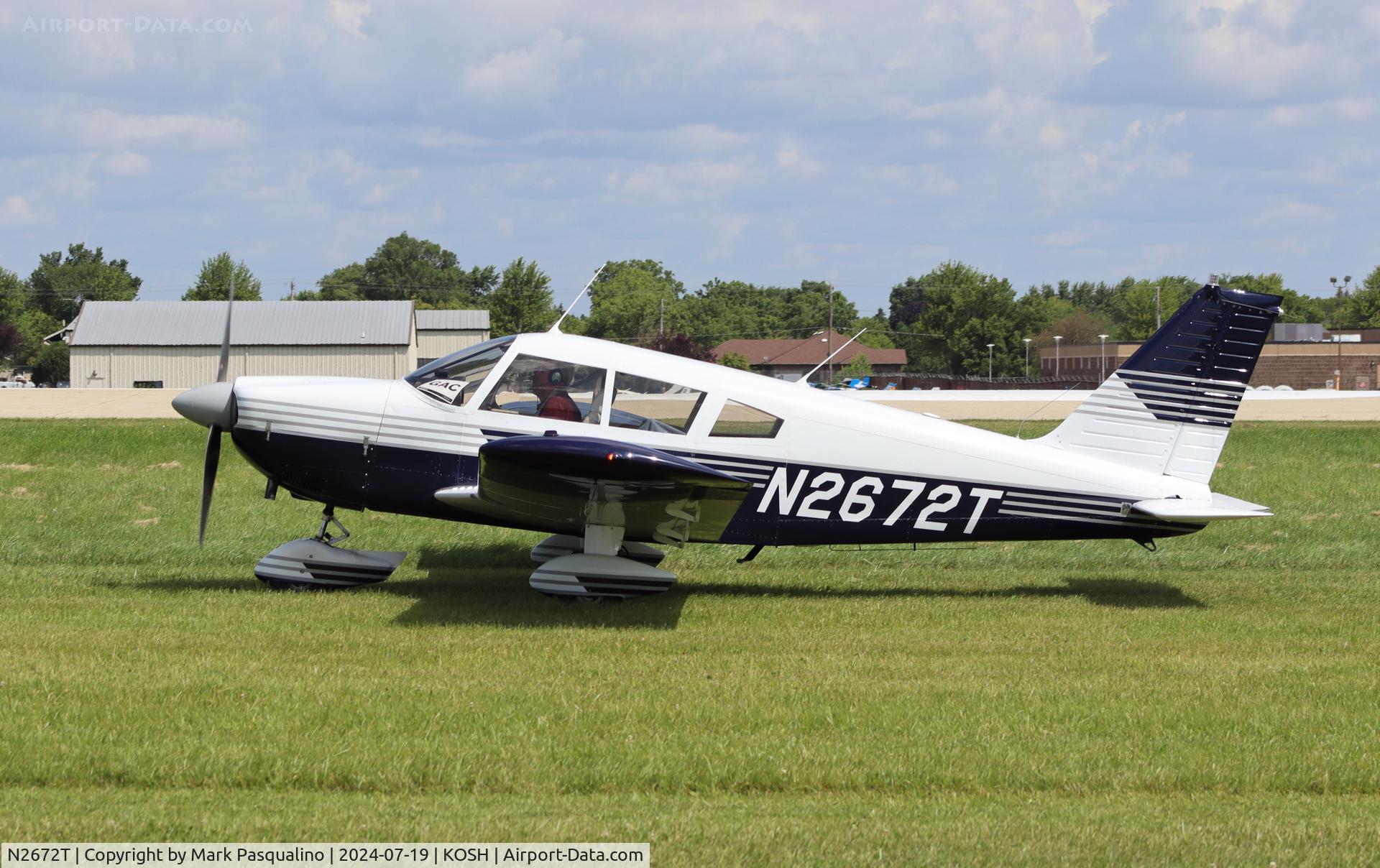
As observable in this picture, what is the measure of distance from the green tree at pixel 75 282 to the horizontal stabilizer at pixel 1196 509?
104833 mm

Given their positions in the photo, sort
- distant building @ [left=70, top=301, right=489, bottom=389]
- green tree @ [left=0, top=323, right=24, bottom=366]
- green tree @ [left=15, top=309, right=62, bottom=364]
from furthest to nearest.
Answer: green tree @ [left=15, top=309, right=62, bottom=364] < green tree @ [left=0, top=323, right=24, bottom=366] < distant building @ [left=70, top=301, right=489, bottom=389]

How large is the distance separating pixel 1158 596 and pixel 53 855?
8.68 meters

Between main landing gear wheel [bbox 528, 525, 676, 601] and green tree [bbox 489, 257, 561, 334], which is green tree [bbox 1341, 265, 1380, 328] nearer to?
green tree [bbox 489, 257, 561, 334]

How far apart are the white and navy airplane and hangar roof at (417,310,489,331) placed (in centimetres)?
5951

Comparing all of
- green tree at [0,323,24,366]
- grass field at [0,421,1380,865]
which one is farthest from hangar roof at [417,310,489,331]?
grass field at [0,421,1380,865]

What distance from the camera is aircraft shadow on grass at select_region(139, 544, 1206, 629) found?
350 inches

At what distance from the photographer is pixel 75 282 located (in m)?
122

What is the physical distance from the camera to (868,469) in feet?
31.2

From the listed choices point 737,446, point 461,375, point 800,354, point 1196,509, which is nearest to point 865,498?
point 737,446

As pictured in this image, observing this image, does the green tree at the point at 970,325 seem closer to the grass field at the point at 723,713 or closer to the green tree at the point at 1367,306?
the green tree at the point at 1367,306

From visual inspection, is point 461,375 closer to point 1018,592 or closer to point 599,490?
point 599,490

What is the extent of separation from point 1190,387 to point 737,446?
373 centimetres

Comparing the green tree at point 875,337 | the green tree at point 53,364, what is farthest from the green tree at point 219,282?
the green tree at point 875,337

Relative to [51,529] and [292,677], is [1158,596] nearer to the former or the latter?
[292,677]
